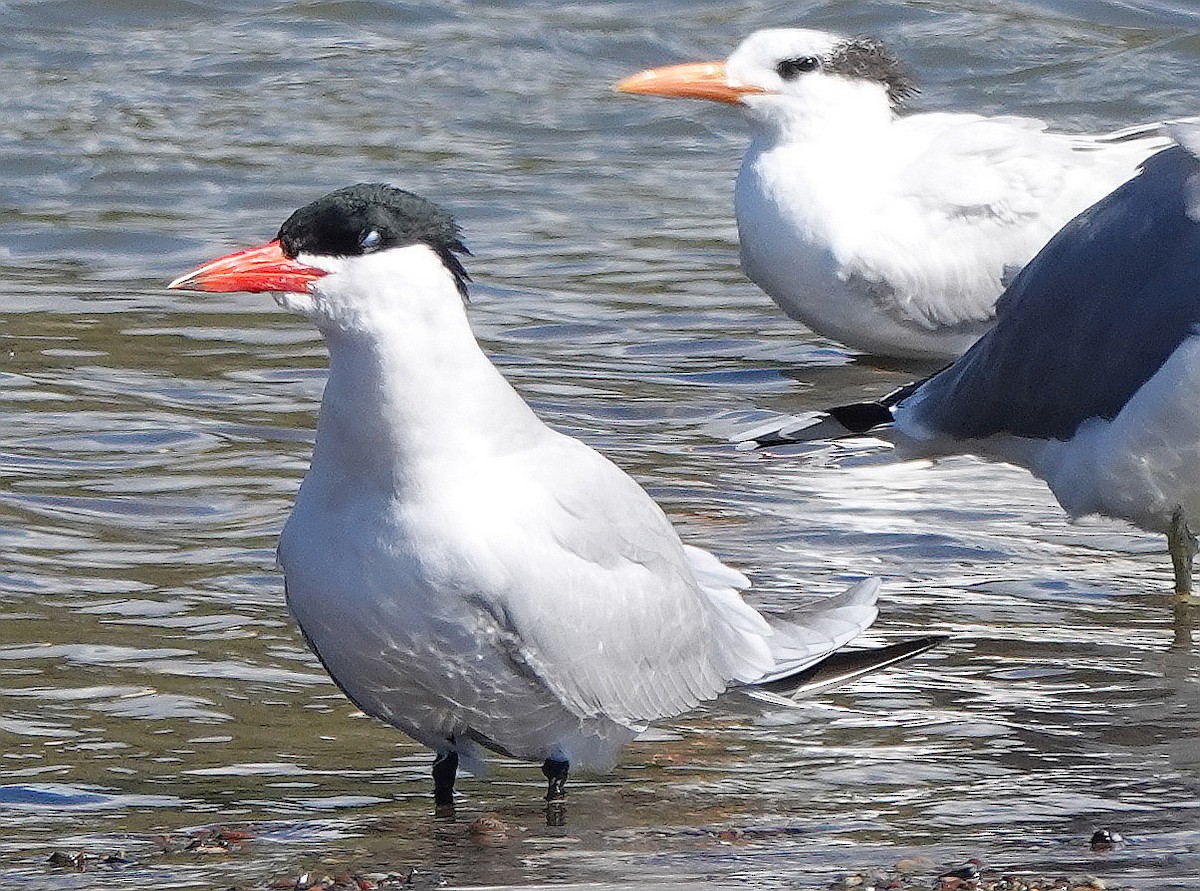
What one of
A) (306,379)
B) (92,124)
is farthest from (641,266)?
(92,124)

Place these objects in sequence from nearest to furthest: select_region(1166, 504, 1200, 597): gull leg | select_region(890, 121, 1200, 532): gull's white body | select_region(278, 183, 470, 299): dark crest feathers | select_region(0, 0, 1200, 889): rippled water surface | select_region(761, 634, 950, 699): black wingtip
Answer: select_region(278, 183, 470, 299): dark crest feathers < select_region(0, 0, 1200, 889): rippled water surface < select_region(761, 634, 950, 699): black wingtip < select_region(890, 121, 1200, 532): gull's white body < select_region(1166, 504, 1200, 597): gull leg

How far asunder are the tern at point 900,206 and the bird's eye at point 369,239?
4705 mm

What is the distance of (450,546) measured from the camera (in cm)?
439

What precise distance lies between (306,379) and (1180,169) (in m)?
3.35

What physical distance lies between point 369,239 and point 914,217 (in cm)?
493

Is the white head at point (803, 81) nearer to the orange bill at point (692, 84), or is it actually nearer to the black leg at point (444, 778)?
the orange bill at point (692, 84)

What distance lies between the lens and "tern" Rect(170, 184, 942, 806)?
4.43 metres

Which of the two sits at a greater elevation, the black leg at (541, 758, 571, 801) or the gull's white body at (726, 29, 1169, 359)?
the gull's white body at (726, 29, 1169, 359)

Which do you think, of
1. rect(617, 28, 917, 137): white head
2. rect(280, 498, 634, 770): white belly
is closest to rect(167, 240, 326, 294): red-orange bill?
rect(280, 498, 634, 770): white belly

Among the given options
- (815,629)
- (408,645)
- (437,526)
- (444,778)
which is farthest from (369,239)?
(815,629)

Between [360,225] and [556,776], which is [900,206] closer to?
[556,776]

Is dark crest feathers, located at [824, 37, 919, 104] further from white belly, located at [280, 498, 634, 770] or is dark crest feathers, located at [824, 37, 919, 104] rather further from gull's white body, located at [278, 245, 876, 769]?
white belly, located at [280, 498, 634, 770]

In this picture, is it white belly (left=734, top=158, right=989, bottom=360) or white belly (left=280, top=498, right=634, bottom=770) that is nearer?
white belly (left=280, top=498, right=634, bottom=770)

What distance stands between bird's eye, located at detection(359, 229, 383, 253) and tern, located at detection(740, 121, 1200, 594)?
260 cm
